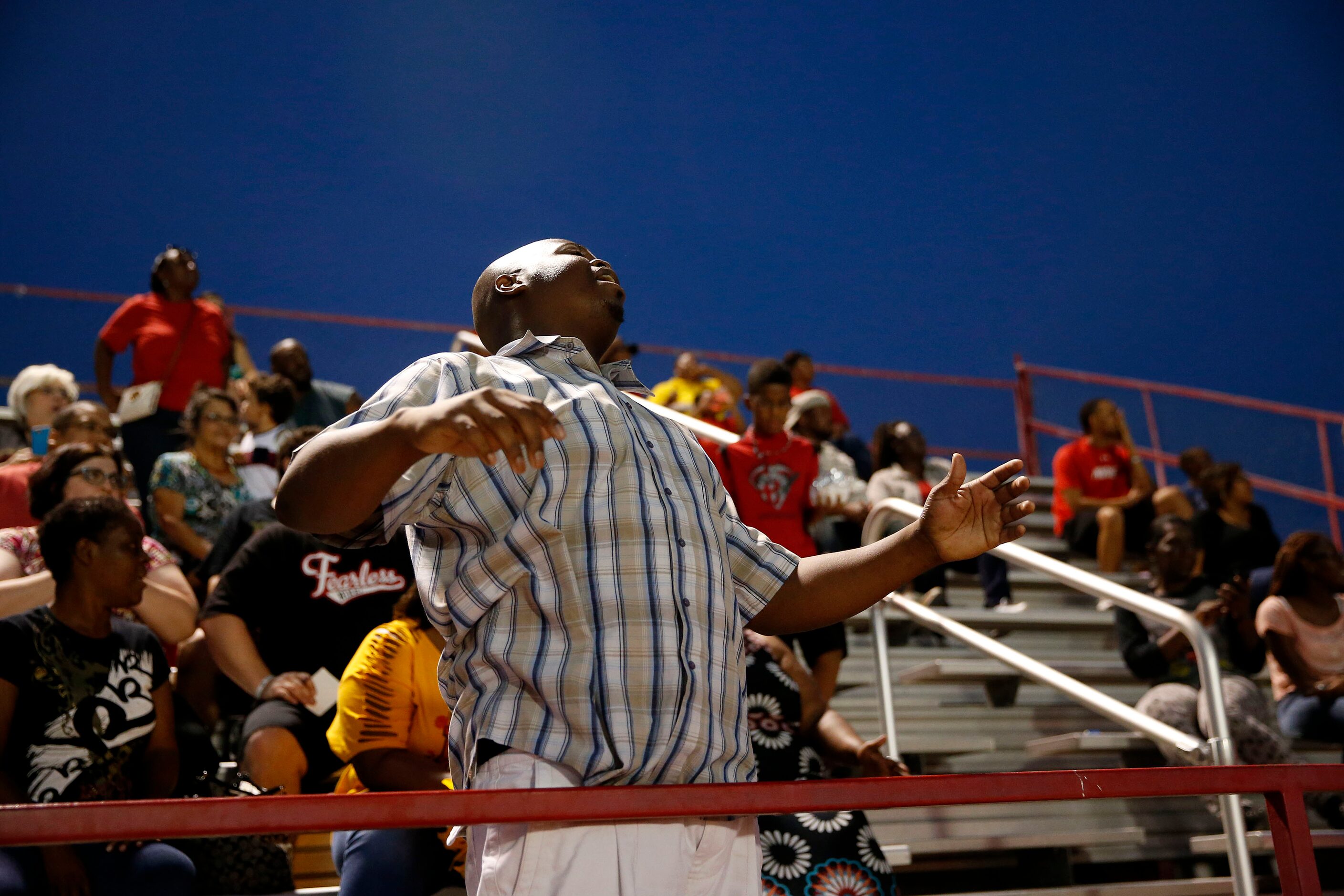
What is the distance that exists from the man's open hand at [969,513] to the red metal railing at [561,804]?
291mm

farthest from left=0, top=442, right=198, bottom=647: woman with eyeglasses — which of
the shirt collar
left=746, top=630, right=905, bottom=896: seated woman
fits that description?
the shirt collar

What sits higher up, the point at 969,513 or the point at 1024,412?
the point at 1024,412

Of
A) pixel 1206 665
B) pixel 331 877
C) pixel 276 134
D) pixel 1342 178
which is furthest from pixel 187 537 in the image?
pixel 1342 178

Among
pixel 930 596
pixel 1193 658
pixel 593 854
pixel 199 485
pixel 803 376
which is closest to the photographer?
pixel 593 854

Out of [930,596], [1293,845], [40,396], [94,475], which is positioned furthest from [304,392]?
A: [1293,845]

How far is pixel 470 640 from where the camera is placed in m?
1.50

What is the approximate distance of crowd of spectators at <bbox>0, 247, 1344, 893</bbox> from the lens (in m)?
2.68

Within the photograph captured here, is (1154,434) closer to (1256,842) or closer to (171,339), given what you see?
(1256,842)

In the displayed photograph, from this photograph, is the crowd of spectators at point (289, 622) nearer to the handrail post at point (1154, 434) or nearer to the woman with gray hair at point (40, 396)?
the woman with gray hair at point (40, 396)

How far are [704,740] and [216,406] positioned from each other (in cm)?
398

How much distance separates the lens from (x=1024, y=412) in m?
9.88

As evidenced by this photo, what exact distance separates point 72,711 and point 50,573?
0.58m

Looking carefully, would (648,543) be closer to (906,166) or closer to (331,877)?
(331,877)

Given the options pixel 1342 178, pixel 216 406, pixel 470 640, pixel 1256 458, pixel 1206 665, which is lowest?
pixel 470 640
